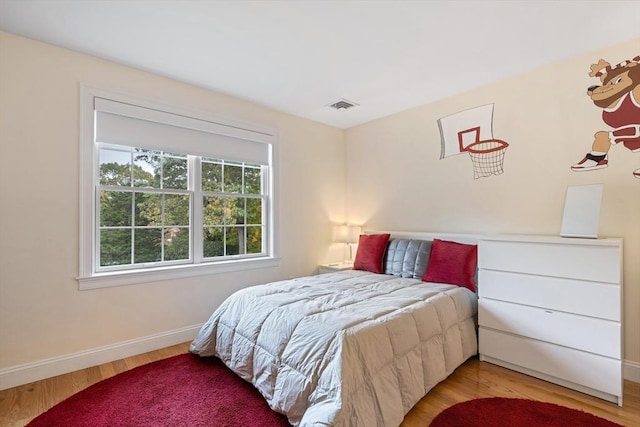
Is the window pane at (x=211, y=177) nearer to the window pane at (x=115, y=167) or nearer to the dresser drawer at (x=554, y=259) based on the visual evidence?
the window pane at (x=115, y=167)

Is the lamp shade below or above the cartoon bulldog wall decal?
below

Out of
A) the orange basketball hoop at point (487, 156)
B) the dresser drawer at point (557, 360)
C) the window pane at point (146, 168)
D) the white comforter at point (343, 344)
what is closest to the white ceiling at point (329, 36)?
the orange basketball hoop at point (487, 156)

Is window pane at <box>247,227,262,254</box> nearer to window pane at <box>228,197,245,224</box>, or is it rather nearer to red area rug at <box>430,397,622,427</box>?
window pane at <box>228,197,245,224</box>

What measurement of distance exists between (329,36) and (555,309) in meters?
2.50

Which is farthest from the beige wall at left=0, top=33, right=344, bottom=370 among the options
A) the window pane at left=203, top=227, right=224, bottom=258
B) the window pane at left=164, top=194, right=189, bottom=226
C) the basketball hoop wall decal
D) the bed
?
the basketball hoop wall decal

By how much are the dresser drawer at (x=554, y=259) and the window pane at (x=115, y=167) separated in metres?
3.11

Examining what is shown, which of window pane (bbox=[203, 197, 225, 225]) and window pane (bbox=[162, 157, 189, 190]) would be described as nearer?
window pane (bbox=[162, 157, 189, 190])

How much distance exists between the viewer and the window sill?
2.49m

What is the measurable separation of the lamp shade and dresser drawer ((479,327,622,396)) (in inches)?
74.2

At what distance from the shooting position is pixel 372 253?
3445 millimetres

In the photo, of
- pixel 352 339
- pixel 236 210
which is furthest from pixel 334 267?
pixel 352 339

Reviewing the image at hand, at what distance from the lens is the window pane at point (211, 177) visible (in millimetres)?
3205

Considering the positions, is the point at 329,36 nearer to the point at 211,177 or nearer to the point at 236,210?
the point at 211,177

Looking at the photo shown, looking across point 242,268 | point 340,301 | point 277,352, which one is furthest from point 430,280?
point 242,268
